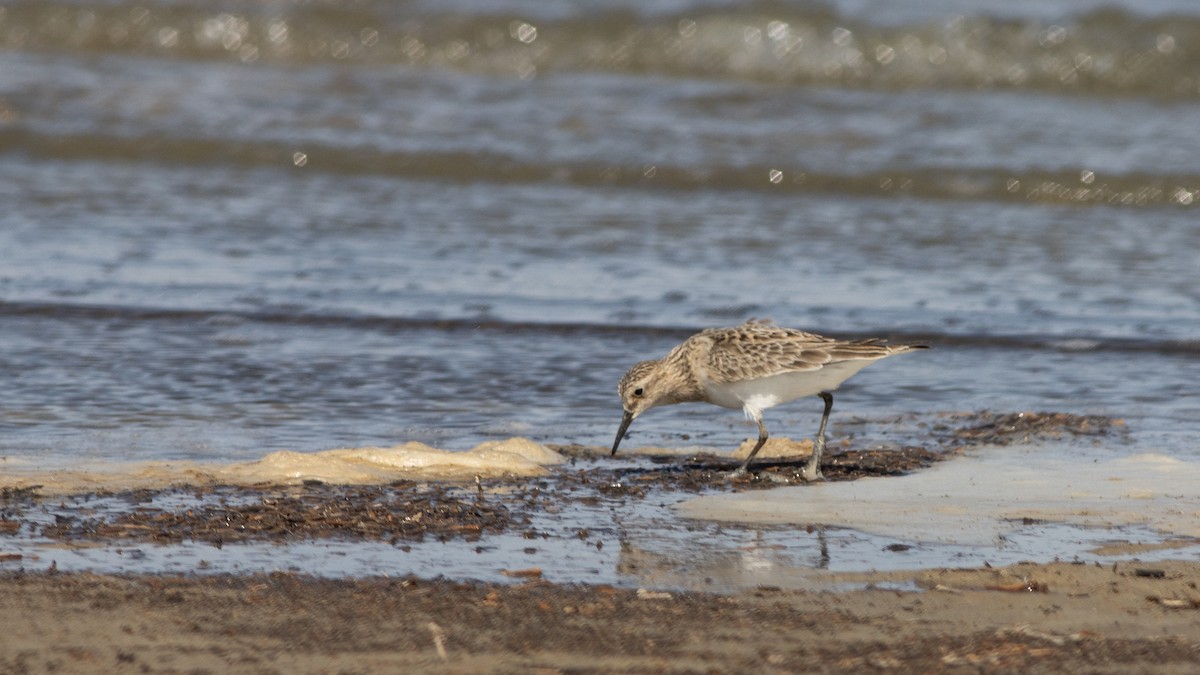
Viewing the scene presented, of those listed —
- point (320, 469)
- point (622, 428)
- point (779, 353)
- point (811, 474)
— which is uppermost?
point (779, 353)

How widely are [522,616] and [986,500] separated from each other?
203cm

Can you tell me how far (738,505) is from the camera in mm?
5336

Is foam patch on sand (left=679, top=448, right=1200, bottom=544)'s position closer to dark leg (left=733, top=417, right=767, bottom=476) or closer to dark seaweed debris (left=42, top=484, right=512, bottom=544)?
dark leg (left=733, top=417, right=767, bottom=476)

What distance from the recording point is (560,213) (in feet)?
39.2

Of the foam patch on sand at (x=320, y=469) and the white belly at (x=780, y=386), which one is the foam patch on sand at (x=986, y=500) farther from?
the foam patch on sand at (x=320, y=469)

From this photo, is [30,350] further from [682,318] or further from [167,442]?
[682,318]

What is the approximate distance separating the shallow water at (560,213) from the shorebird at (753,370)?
46 centimetres

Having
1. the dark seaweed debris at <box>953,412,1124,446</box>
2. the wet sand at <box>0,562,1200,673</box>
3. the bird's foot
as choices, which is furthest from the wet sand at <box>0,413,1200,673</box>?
the dark seaweed debris at <box>953,412,1124,446</box>

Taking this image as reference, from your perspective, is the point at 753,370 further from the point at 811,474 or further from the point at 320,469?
the point at 320,469

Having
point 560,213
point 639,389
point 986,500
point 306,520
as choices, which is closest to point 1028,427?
point 986,500

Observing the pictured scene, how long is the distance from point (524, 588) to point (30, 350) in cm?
445

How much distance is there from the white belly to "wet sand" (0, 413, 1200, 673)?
1404 mm

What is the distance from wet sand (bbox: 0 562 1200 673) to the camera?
364cm

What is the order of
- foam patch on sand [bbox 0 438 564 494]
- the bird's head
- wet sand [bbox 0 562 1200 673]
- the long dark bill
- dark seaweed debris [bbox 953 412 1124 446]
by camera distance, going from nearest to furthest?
wet sand [bbox 0 562 1200 673], foam patch on sand [bbox 0 438 564 494], the long dark bill, the bird's head, dark seaweed debris [bbox 953 412 1124 446]
